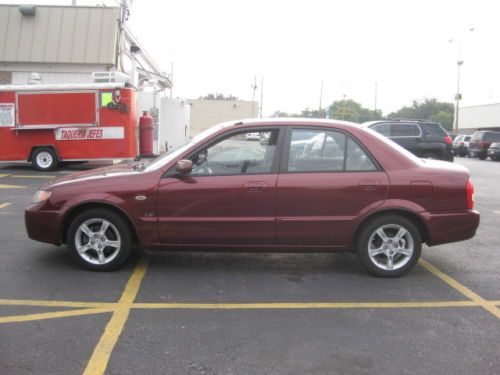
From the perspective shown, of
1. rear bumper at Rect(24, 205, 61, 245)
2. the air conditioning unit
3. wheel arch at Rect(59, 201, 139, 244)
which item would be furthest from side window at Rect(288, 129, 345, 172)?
the air conditioning unit

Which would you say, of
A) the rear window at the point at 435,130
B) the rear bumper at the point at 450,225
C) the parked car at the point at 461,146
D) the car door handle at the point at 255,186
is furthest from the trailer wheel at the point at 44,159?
the parked car at the point at 461,146

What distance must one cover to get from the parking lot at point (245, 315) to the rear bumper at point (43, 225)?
35 cm

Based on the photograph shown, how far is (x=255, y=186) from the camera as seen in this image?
5023mm

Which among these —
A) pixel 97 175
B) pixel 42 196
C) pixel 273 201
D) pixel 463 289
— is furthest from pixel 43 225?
pixel 463 289

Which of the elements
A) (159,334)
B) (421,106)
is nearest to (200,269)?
(159,334)

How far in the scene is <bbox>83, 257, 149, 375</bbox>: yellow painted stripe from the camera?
3.33m

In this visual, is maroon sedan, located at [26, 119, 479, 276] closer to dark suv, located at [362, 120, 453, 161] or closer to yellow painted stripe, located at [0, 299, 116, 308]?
yellow painted stripe, located at [0, 299, 116, 308]

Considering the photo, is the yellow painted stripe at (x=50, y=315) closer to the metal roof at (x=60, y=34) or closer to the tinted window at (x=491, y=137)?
the metal roof at (x=60, y=34)

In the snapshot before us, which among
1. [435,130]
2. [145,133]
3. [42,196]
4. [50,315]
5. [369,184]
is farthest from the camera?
[435,130]

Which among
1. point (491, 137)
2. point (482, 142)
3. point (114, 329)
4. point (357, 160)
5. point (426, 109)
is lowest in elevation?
point (114, 329)

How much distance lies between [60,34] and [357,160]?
16.9m

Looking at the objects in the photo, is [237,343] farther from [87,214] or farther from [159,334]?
[87,214]

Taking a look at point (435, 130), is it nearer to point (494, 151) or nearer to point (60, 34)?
point (60, 34)

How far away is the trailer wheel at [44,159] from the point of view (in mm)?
14406
